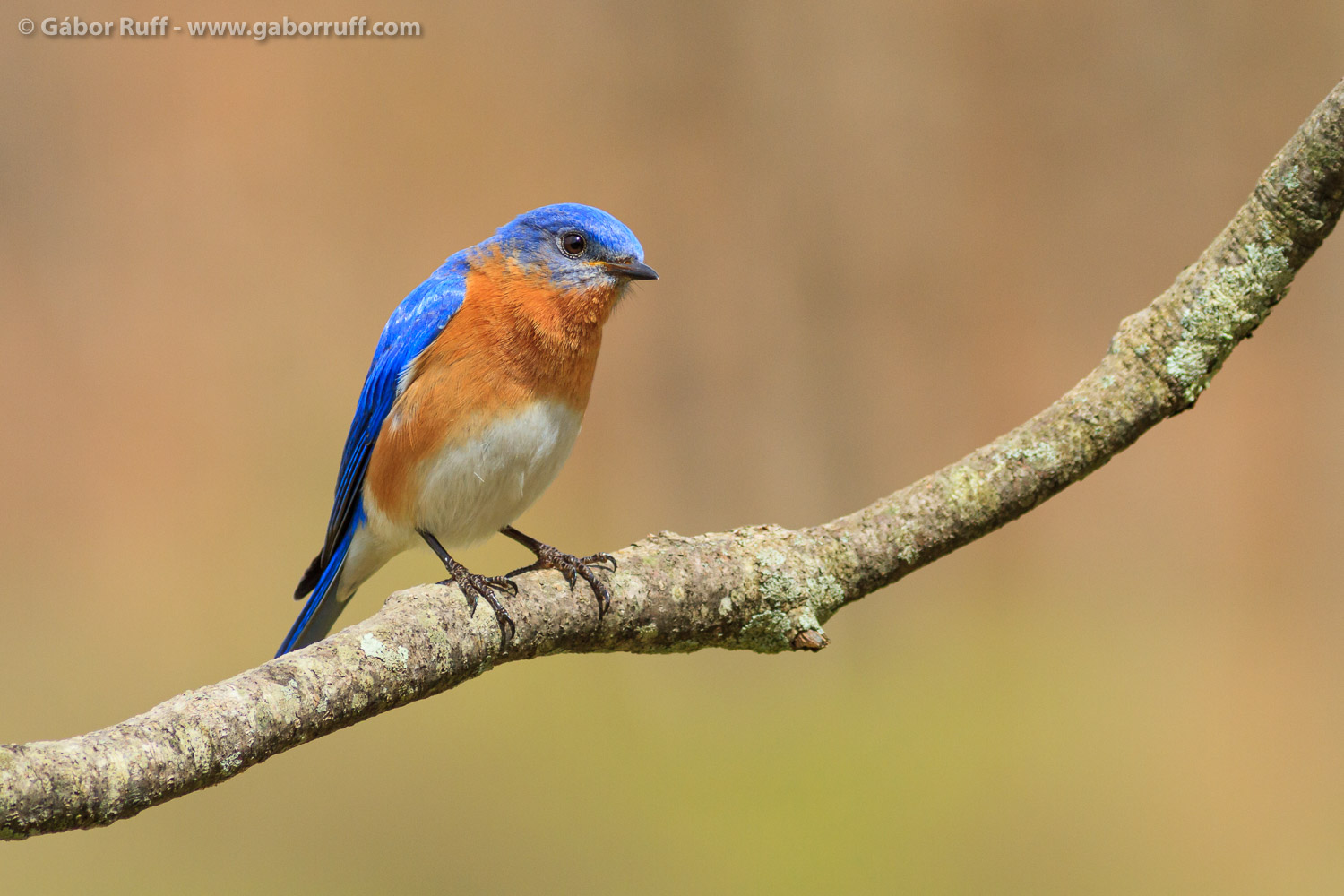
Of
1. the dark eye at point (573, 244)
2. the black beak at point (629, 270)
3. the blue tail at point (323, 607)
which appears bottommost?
the blue tail at point (323, 607)

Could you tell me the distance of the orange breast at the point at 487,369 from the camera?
3076 millimetres

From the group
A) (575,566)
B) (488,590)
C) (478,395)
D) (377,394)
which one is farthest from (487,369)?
(488,590)

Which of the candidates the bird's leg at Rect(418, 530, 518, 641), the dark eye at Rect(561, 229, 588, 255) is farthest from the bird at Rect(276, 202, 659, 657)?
the bird's leg at Rect(418, 530, 518, 641)

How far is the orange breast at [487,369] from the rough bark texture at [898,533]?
2.15 ft

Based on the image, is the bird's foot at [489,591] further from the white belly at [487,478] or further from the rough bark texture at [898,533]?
the white belly at [487,478]

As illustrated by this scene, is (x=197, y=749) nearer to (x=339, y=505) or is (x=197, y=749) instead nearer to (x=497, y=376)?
(x=497, y=376)

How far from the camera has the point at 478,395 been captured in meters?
3.06

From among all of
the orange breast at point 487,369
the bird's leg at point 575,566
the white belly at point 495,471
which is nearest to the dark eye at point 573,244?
the orange breast at point 487,369

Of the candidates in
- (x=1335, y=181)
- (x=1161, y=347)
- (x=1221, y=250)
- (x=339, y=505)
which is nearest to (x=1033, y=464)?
(x=1161, y=347)

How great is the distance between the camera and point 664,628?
254 cm

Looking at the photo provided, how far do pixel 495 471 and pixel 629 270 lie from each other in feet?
2.46

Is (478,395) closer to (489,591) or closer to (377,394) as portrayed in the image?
(377,394)

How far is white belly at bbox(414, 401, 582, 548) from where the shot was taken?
3.06 metres

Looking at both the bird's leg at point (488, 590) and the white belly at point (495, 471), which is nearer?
the bird's leg at point (488, 590)
